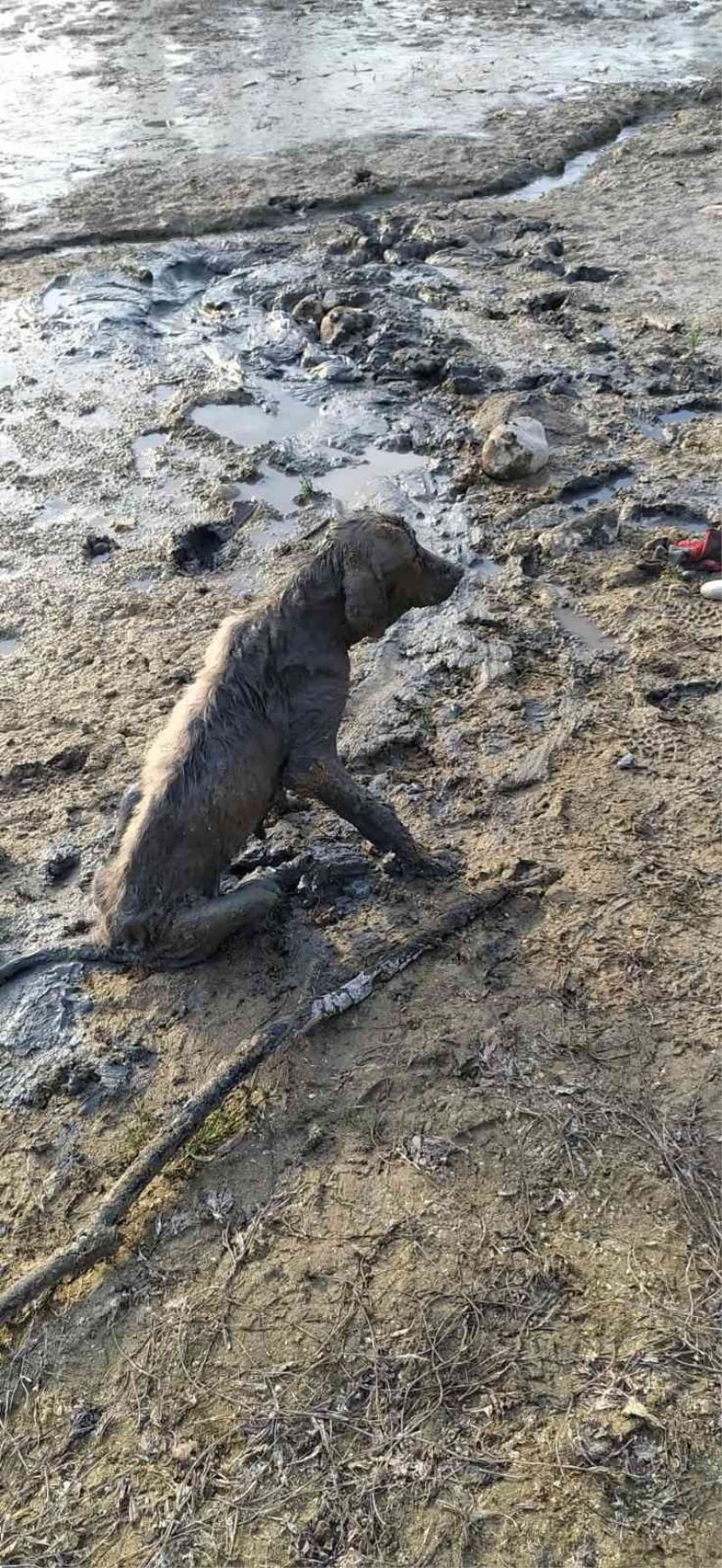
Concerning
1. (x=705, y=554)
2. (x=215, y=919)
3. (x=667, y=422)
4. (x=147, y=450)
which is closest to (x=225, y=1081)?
(x=215, y=919)

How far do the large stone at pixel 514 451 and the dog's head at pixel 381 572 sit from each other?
3.13 m

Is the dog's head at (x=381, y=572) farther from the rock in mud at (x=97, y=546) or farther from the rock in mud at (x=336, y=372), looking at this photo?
the rock in mud at (x=336, y=372)

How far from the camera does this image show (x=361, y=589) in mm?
5223

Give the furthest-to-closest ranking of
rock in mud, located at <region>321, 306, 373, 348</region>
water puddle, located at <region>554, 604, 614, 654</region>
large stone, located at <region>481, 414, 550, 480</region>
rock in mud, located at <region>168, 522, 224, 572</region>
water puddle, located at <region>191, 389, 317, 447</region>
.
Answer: rock in mud, located at <region>321, 306, 373, 348</region> → water puddle, located at <region>191, 389, 317, 447</region> → large stone, located at <region>481, 414, 550, 480</region> → rock in mud, located at <region>168, 522, 224, 572</region> → water puddle, located at <region>554, 604, 614, 654</region>

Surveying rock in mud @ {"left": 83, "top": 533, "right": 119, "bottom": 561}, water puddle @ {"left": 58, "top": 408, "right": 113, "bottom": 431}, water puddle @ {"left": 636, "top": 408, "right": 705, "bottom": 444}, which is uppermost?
water puddle @ {"left": 58, "top": 408, "right": 113, "bottom": 431}

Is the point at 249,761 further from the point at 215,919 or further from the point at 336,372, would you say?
the point at 336,372

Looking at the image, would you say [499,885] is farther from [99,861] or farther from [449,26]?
[449,26]

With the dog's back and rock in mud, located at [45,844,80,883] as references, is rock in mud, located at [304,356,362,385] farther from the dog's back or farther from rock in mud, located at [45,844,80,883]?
rock in mud, located at [45,844,80,883]

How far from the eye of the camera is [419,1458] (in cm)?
307

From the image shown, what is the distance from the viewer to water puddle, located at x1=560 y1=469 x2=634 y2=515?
8.05 m

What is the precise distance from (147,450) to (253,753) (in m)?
5.38

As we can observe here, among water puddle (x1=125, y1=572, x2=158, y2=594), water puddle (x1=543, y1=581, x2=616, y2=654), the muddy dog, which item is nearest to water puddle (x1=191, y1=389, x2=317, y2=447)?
water puddle (x1=125, y1=572, x2=158, y2=594)

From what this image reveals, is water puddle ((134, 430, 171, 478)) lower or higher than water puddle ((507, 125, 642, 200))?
lower

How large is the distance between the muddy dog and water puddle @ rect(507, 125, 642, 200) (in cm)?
1097
